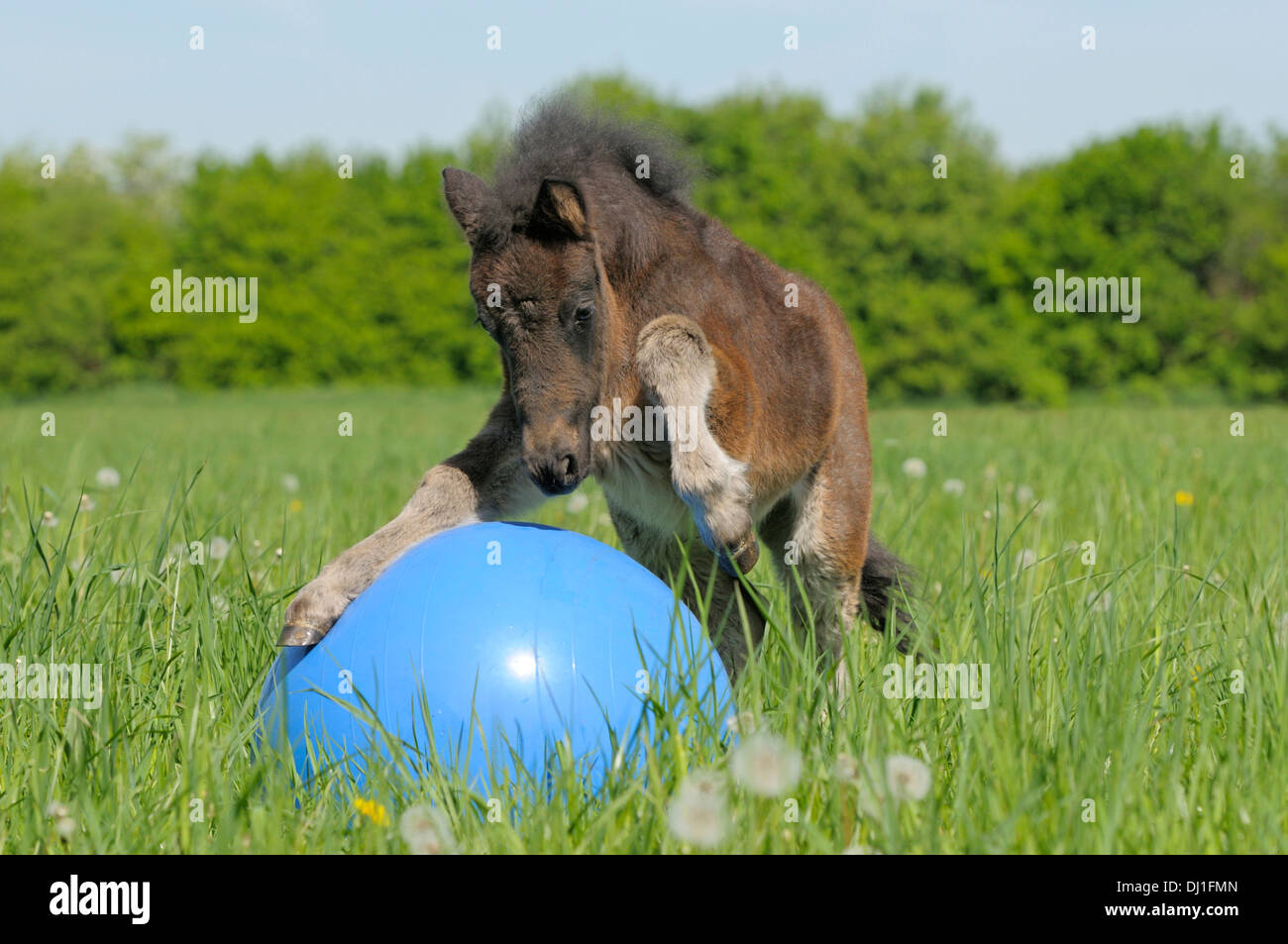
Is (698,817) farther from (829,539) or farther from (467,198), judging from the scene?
(829,539)

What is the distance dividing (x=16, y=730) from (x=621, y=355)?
1.88 m

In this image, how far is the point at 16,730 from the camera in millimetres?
2787

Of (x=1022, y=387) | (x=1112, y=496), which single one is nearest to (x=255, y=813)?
(x=1112, y=496)

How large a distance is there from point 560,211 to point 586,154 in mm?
508

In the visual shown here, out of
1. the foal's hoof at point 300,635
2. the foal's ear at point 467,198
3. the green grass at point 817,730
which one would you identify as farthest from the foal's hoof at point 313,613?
the foal's ear at point 467,198

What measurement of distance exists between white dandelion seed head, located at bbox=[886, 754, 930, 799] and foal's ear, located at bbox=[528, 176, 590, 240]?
1850 millimetres

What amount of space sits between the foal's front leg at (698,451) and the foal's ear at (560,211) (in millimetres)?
393

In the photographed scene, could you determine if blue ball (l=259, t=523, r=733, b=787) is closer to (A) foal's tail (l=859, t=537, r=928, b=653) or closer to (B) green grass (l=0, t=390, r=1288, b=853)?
(B) green grass (l=0, t=390, r=1288, b=853)

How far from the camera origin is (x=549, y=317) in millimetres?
3303

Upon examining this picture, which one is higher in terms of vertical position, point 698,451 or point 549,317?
point 549,317

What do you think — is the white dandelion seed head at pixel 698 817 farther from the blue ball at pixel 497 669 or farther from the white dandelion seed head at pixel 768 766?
the blue ball at pixel 497 669

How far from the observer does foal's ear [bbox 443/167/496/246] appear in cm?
353

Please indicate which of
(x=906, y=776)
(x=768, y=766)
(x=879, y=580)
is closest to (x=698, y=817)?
(x=768, y=766)
